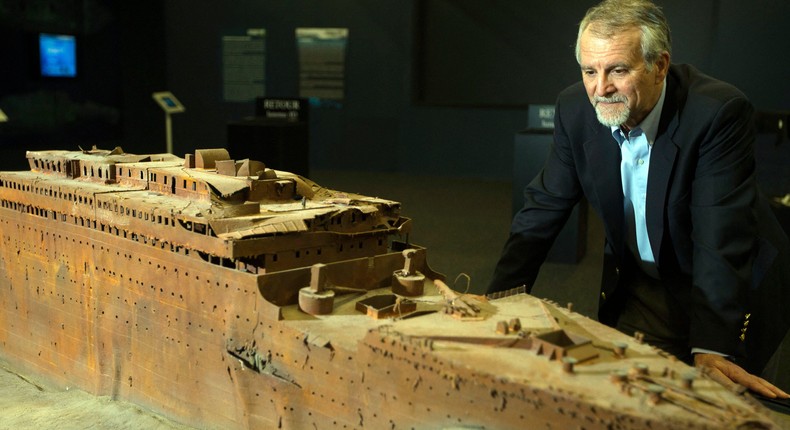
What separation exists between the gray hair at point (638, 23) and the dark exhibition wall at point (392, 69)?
14.6m

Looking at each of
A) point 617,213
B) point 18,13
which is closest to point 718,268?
point 617,213

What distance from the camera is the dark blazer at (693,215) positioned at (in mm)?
6230

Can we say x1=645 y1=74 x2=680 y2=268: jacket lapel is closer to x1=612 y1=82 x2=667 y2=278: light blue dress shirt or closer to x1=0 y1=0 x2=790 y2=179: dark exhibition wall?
x1=612 y1=82 x2=667 y2=278: light blue dress shirt

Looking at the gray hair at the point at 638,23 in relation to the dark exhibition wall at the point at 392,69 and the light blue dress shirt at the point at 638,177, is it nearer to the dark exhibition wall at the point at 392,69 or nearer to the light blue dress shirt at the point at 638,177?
the light blue dress shirt at the point at 638,177

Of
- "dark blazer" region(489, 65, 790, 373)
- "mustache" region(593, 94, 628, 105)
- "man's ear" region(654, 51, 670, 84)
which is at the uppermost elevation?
"man's ear" region(654, 51, 670, 84)

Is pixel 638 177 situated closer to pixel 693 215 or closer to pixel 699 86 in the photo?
pixel 693 215

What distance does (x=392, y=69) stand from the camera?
23.6 meters

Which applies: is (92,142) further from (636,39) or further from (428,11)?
(636,39)

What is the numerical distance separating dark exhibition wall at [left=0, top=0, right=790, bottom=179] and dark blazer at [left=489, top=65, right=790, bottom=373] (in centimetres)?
1394

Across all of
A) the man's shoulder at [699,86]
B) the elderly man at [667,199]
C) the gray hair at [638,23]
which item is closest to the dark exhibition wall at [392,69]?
the man's shoulder at [699,86]

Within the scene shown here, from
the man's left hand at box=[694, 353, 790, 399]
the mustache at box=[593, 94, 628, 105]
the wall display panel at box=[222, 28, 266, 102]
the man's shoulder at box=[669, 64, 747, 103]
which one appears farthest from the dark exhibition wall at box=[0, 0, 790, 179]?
the man's left hand at box=[694, 353, 790, 399]

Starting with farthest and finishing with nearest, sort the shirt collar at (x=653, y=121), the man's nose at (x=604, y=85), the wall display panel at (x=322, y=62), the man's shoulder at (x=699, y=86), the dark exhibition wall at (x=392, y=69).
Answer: the wall display panel at (x=322, y=62) → the dark exhibition wall at (x=392, y=69) → the shirt collar at (x=653, y=121) → the man's shoulder at (x=699, y=86) → the man's nose at (x=604, y=85)

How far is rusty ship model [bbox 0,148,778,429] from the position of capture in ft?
18.6

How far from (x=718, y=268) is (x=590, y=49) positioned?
196 centimetres
